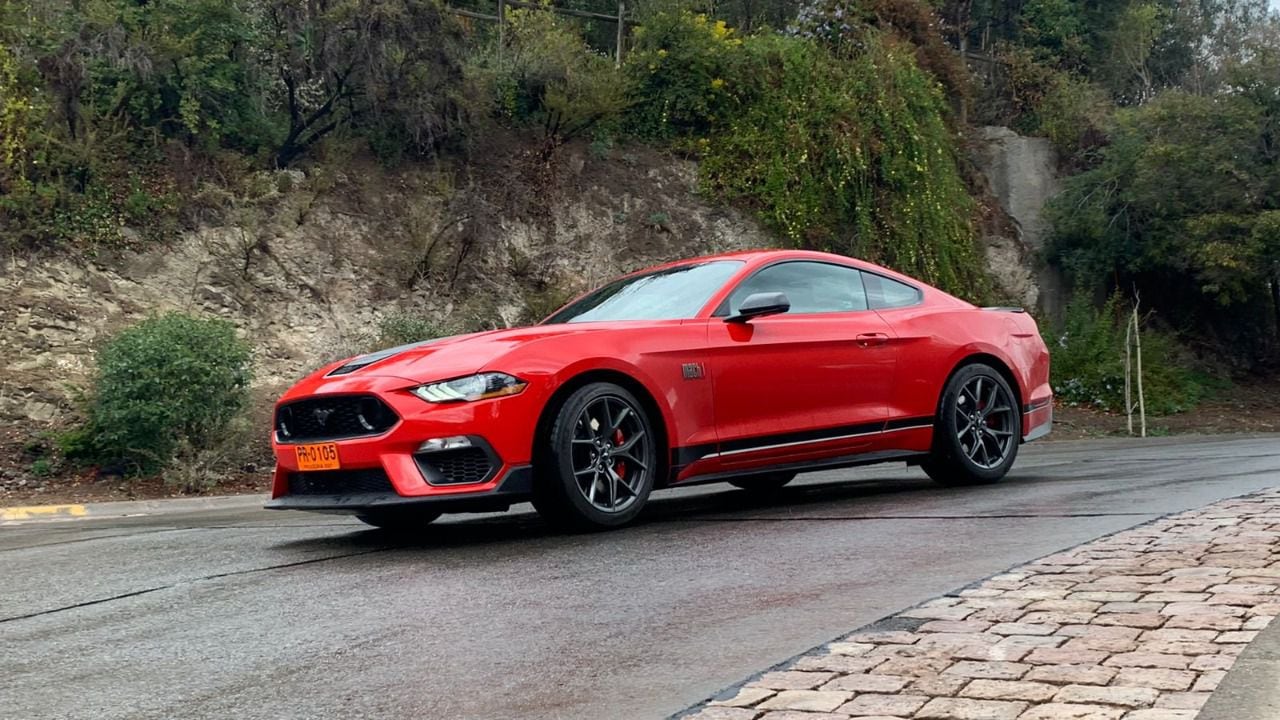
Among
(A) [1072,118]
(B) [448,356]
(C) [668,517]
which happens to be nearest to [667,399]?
(C) [668,517]

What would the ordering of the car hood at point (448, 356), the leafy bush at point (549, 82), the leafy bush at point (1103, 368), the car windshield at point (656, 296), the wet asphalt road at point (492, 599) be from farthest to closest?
the leafy bush at point (1103, 368) → the leafy bush at point (549, 82) → the car windshield at point (656, 296) → the car hood at point (448, 356) → the wet asphalt road at point (492, 599)

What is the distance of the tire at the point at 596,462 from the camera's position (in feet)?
22.1

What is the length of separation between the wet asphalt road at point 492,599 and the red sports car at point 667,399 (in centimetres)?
31

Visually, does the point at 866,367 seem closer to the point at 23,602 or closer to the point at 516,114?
the point at 23,602

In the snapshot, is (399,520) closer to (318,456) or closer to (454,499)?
(318,456)

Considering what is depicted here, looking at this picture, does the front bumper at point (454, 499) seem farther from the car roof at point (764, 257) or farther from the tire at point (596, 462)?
the car roof at point (764, 257)

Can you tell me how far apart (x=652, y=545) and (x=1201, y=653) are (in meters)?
2.98

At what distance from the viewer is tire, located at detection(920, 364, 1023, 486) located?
8719 millimetres

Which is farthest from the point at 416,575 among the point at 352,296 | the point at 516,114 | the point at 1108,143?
the point at 1108,143

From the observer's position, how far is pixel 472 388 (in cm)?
668

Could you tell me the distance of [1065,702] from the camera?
3.50 m

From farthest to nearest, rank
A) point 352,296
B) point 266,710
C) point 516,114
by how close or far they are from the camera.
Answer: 1. point 516,114
2. point 352,296
3. point 266,710

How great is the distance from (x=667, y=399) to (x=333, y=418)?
1.75 meters

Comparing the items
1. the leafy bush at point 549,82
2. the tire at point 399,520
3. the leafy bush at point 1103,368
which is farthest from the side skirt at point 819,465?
the leafy bush at point 1103,368
